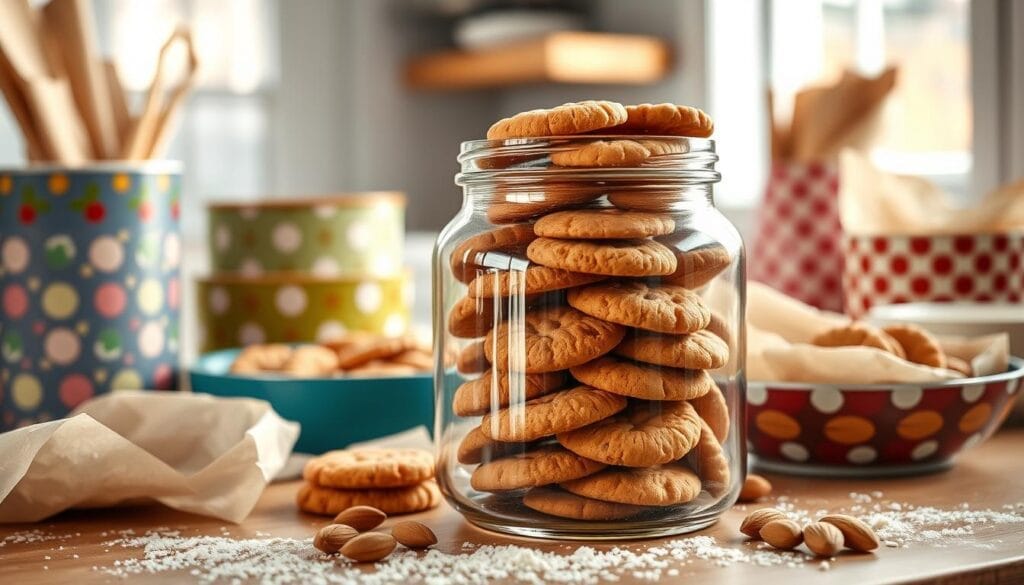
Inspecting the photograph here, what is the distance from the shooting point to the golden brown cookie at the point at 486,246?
617mm

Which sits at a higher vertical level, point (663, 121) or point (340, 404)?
point (663, 121)

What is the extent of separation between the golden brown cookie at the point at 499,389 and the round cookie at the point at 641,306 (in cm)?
4

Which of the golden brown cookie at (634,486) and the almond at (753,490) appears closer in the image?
the golden brown cookie at (634,486)

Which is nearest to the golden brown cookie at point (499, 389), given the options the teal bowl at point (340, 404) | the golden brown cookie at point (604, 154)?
the golden brown cookie at point (604, 154)

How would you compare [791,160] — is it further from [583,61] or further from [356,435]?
[583,61]

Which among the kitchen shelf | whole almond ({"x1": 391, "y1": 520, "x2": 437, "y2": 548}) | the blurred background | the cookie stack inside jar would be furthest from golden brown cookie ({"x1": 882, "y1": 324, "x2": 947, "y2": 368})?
the kitchen shelf

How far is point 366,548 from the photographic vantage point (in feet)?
1.87

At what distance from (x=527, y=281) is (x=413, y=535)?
0.15m

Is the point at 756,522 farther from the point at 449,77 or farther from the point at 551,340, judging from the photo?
the point at 449,77

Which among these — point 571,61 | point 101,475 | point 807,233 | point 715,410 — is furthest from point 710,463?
point 571,61

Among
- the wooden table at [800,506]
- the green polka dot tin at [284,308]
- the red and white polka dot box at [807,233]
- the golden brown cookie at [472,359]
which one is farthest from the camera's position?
the red and white polka dot box at [807,233]

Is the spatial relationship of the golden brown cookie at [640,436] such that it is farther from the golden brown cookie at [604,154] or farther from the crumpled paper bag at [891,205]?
the crumpled paper bag at [891,205]

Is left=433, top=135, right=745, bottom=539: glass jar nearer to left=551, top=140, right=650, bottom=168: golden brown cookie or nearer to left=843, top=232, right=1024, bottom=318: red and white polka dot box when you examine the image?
left=551, top=140, right=650, bottom=168: golden brown cookie

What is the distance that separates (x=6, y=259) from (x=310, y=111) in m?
2.08
